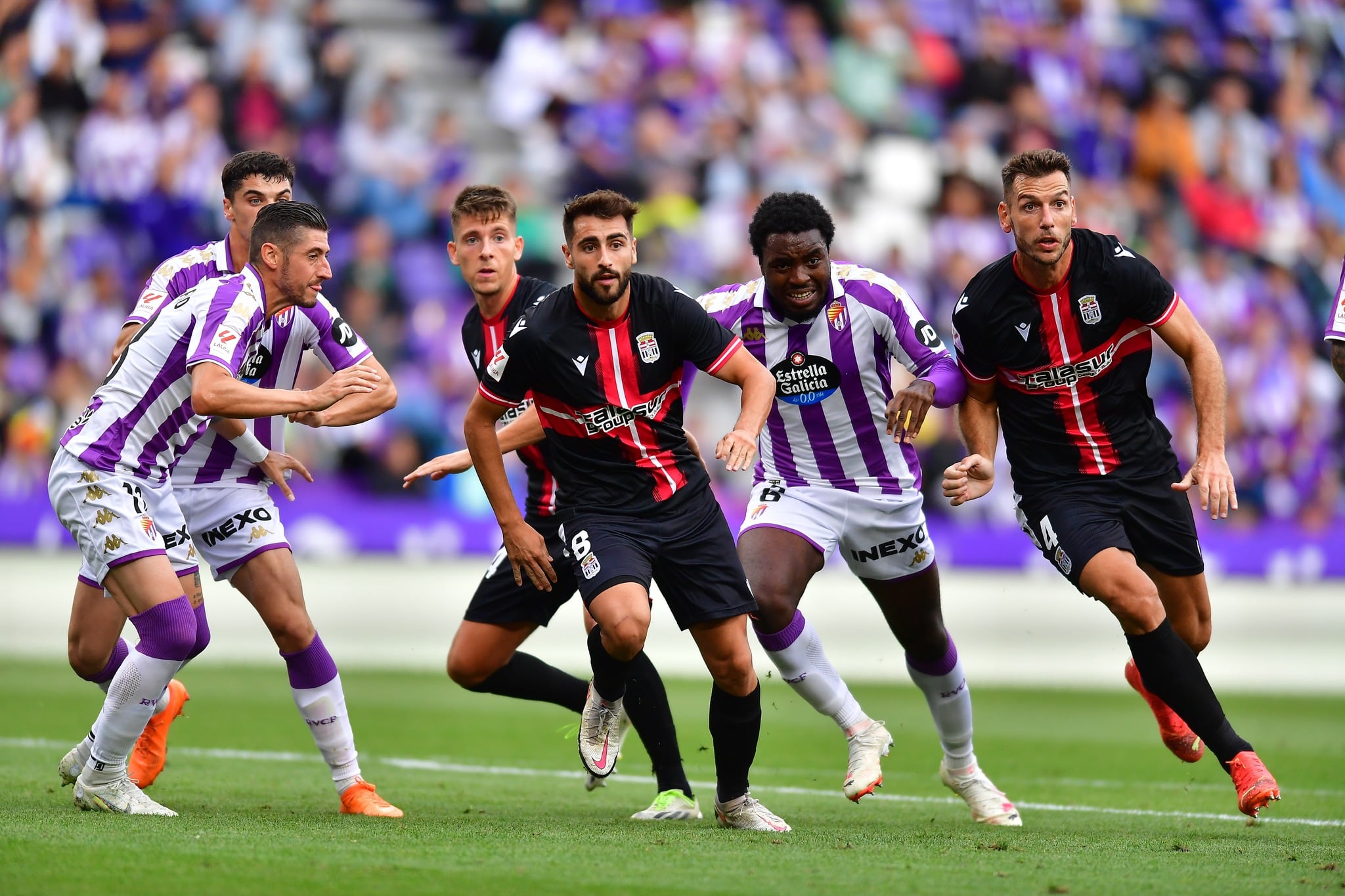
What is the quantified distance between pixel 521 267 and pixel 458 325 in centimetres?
117

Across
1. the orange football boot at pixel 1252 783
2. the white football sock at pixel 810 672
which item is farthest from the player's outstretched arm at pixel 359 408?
the orange football boot at pixel 1252 783

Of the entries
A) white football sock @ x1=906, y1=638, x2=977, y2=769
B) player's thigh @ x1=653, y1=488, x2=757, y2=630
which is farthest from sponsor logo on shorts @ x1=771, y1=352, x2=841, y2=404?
white football sock @ x1=906, y1=638, x2=977, y2=769

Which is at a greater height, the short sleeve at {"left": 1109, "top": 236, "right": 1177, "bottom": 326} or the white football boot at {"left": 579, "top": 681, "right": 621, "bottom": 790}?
the short sleeve at {"left": 1109, "top": 236, "right": 1177, "bottom": 326}

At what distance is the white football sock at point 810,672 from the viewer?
22.9 feet

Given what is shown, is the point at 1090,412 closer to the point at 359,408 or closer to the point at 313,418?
the point at 359,408

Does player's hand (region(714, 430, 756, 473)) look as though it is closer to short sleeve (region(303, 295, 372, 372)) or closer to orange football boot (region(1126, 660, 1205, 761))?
short sleeve (region(303, 295, 372, 372))

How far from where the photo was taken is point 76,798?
20.9 ft

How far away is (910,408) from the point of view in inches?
260

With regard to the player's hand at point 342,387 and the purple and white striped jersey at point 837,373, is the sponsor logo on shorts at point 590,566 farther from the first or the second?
the purple and white striped jersey at point 837,373

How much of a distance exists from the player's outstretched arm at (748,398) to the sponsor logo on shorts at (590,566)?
66 cm

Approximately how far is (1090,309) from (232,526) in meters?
3.89

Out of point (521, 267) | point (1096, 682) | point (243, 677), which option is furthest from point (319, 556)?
point (1096, 682)

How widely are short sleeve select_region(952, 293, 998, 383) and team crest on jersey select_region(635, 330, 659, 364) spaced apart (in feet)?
4.65

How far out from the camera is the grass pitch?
491 centimetres
